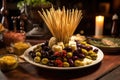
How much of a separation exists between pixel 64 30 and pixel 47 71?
0.26 meters

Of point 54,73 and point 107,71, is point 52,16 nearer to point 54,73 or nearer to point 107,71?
point 54,73

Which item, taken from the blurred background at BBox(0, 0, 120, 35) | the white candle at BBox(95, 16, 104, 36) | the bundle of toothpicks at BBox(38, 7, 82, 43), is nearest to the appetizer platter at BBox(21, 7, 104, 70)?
the bundle of toothpicks at BBox(38, 7, 82, 43)

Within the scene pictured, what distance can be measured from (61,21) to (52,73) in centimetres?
30

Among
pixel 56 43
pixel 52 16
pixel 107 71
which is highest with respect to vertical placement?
pixel 52 16

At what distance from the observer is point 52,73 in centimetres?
115

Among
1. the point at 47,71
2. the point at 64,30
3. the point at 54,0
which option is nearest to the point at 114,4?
the point at 54,0

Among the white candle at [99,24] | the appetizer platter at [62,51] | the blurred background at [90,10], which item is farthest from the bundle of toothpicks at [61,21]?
the blurred background at [90,10]

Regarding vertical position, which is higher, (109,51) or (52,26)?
(52,26)

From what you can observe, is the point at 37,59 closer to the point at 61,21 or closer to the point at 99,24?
the point at 61,21

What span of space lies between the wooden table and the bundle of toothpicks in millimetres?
221

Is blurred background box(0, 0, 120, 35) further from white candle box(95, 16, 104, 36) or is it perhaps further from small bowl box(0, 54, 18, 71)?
small bowl box(0, 54, 18, 71)

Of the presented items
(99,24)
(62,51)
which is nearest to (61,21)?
(62,51)

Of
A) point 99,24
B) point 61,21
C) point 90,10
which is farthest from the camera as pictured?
point 90,10

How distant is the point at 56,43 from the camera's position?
1.29 metres
